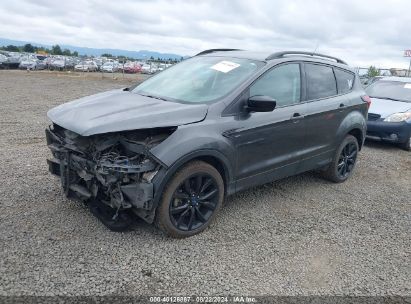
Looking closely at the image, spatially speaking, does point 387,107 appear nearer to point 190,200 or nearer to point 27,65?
point 190,200

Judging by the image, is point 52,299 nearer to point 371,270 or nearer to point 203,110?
point 203,110

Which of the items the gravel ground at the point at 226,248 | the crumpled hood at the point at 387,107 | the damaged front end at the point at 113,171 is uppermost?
the crumpled hood at the point at 387,107

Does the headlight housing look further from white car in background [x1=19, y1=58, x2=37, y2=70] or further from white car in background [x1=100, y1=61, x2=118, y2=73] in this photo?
white car in background [x1=100, y1=61, x2=118, y2=73]

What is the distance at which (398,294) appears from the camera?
3221mm

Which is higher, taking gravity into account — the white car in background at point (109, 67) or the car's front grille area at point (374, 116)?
the car's front grille area at point (374, 116)

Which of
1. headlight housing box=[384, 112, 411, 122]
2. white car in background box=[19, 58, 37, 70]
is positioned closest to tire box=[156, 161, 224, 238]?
headlight housing box=[384, 112, 411, 122]

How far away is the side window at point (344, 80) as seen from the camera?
5.59 m

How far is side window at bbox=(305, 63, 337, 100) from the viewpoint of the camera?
4.97 metres

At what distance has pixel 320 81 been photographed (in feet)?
17.0

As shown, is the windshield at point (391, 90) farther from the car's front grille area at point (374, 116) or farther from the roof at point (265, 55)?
the roof at point (265, 55)

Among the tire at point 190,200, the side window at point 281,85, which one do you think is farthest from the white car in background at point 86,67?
Answer: the tire at point 190,200

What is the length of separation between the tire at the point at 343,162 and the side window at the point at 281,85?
137 cm

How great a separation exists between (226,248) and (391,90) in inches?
304

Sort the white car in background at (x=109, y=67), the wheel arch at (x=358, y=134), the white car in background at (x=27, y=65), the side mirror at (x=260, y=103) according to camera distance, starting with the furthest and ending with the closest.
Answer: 1. the white car in background at (x=109, y=67)
2. the white car in background at (x=27, y=65)
3. the wheel arch at (x=358, y=134)
4. the side mirror at (x=260, y=103)
